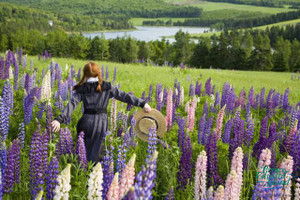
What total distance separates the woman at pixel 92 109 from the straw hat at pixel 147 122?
109mm

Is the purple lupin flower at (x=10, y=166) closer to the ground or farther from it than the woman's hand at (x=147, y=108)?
closer to the ground

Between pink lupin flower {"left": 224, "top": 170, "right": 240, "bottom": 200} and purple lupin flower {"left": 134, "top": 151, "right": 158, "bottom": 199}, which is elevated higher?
purple lupin flower {"left": 134, "top": 151, "right": 158, "bottom": 199}

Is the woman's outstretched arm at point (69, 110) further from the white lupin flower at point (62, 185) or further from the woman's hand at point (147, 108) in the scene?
the white lupin flower at point (62, 185)

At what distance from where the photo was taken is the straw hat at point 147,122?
5184 mm

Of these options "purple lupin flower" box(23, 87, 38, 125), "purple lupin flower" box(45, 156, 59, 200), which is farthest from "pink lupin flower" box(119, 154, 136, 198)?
"purple lupin flower" box(23, 87, 38, 125)

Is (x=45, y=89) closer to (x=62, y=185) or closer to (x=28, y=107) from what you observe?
(x=28, y=107)

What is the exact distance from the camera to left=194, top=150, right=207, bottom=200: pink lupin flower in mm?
3018

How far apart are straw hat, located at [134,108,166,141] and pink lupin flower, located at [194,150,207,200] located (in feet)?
6.93

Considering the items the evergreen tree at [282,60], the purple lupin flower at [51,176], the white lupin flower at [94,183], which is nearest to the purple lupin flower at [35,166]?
the purple lupin flower at [51,176]

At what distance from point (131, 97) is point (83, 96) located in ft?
2.88

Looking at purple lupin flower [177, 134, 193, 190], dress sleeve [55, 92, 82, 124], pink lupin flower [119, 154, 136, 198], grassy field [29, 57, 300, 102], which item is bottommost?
grassy field [29, 57, 300, 102]

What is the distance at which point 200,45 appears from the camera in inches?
2714

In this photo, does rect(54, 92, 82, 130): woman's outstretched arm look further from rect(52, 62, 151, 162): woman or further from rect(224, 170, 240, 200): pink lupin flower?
rect(224, 170, 240, 200): pink lupin flower

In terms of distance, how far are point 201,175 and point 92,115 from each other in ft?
8.58
